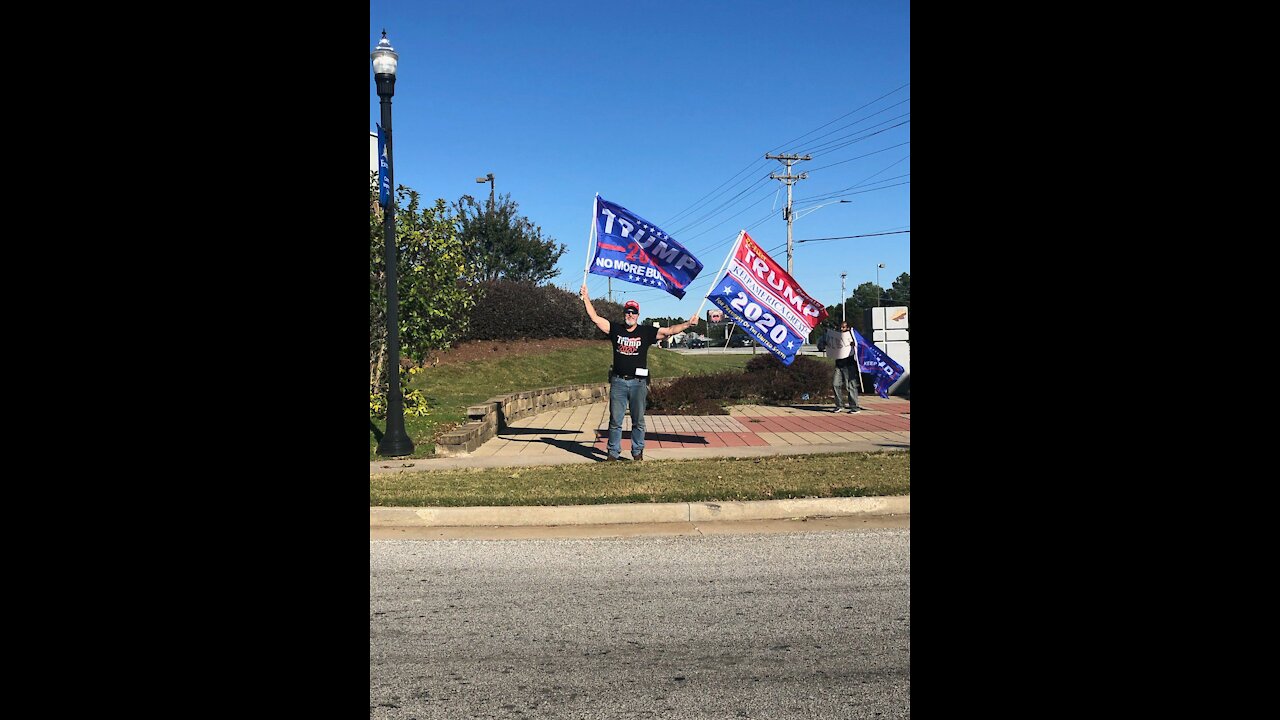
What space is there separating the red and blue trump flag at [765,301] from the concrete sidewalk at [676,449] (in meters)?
1.52

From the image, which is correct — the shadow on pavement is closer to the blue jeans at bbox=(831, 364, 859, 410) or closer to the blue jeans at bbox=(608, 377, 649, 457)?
the blue jeans at bbox=(608, 377, 649, 457)

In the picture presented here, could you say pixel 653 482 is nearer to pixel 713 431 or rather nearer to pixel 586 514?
pixel 586 514

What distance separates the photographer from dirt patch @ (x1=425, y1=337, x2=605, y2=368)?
82.5 feet

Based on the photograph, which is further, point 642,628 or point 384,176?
point 384,176

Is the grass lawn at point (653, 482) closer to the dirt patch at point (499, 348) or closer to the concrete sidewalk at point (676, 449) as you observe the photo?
the concrete sidewalk at point (676, 449)

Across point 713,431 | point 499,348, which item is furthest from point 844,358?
point 499,348

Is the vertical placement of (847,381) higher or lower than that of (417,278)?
lower

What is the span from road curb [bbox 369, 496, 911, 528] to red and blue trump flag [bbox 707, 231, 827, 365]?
3.02m

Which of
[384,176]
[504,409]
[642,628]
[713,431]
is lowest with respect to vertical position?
[642,628]

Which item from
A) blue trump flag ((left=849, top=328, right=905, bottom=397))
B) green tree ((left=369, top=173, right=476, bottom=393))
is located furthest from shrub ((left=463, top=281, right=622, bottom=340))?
blue trump flag ((left=849, top=328, right=905, bottom=397))

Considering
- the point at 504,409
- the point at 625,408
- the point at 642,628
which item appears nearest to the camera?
the point at 642,628

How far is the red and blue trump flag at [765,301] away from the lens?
984 centimetres

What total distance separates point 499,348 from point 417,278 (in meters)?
13.4

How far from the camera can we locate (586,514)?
22.9ft
